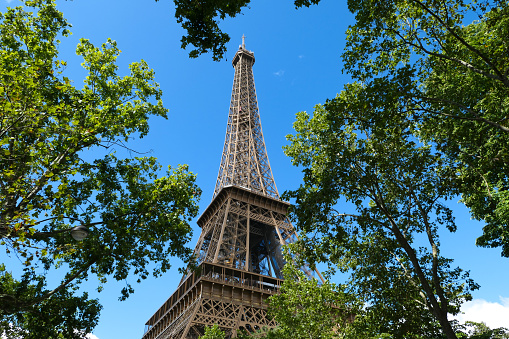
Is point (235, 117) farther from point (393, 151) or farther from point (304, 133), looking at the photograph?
point (393, 151)

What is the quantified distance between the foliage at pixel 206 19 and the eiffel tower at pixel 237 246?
24.1 ft

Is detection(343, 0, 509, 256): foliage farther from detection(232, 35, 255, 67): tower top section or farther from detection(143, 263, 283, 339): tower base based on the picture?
detection(232, 35, 255, 67): tower top section

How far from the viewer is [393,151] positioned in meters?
11.9

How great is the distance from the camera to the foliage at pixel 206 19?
748 cm

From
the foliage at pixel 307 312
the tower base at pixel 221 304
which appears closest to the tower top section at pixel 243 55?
the tower base at pixel 221 304

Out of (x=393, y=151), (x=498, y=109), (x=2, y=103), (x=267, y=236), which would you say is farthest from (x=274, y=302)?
(x=267, y=236)

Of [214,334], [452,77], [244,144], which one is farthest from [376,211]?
[244,144]

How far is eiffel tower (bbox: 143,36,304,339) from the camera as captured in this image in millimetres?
26158

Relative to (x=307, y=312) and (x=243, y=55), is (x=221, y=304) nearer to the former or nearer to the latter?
(x=307, y=312)

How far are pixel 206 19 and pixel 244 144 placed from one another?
4060 centimetres

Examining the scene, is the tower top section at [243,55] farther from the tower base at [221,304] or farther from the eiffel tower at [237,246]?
the tower base at [221,304]

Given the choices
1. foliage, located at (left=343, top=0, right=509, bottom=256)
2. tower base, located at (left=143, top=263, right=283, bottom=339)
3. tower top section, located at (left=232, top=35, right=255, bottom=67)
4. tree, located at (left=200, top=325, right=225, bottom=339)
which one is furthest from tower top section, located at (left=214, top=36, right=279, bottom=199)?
foliage, located at (left=343, top=0, right=509, bottom=256)

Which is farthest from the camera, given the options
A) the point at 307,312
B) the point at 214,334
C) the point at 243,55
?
the point at 243,55

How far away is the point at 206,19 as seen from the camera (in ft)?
25.3
